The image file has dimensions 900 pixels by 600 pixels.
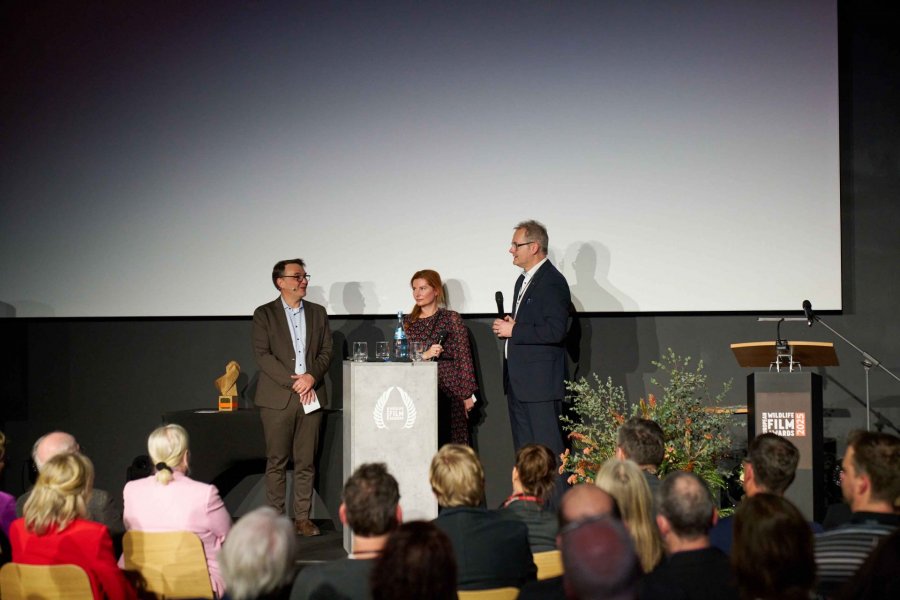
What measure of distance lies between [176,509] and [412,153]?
3.92 m

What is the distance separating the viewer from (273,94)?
707 centimetres

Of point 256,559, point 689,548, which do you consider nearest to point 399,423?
point 689,548

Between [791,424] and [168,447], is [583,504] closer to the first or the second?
[168,447]

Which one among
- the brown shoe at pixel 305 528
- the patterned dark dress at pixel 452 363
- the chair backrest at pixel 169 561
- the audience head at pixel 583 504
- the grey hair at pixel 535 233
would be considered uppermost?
the grey hair at pixel 535 233

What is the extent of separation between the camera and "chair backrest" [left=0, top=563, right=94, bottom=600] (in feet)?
9.66

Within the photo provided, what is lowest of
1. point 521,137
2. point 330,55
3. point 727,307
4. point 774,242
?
point 727,307

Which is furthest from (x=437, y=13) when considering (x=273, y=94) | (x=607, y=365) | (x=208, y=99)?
(x=607, y=365)

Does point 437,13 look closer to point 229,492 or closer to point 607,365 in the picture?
point 607,365

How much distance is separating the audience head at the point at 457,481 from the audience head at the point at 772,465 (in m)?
1.06

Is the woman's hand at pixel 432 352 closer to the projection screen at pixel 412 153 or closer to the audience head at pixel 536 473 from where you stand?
the projection screen at pixel 412 153

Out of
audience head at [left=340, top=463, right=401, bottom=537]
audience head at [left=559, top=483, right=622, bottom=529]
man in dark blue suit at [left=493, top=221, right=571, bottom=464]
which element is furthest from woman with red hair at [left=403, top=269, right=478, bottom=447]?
audience head at [left=559, top=483, right=622, bottom=529]

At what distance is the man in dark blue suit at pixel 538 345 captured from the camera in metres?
5.91

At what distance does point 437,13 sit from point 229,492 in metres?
3.92

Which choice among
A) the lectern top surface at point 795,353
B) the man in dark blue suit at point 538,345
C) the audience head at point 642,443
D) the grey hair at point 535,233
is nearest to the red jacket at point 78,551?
the audience head at point 642,443
